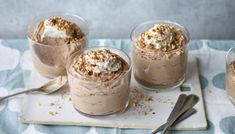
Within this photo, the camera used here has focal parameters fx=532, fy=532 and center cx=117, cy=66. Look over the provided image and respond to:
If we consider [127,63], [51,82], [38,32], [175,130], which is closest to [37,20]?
[38,32]

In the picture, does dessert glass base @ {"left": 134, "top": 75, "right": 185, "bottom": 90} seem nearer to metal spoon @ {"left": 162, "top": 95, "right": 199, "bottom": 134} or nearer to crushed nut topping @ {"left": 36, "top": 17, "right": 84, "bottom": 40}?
metal spoon @ {"left": 162, "top": 95, "right": 199, "bottom": 134}

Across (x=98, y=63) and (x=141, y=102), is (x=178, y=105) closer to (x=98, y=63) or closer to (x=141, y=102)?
(x=141, y=102)

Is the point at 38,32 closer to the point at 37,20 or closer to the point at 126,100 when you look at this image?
the point at 37,20

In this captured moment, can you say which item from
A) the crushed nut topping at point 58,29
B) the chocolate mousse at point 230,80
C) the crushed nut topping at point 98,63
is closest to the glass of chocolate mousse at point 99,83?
the crushed nut topping at point 98,63

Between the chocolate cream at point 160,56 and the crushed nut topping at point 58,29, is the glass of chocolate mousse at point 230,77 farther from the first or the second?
the crushed nut topping at point 58,29

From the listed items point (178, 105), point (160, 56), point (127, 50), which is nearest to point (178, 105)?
point (178, 105)
